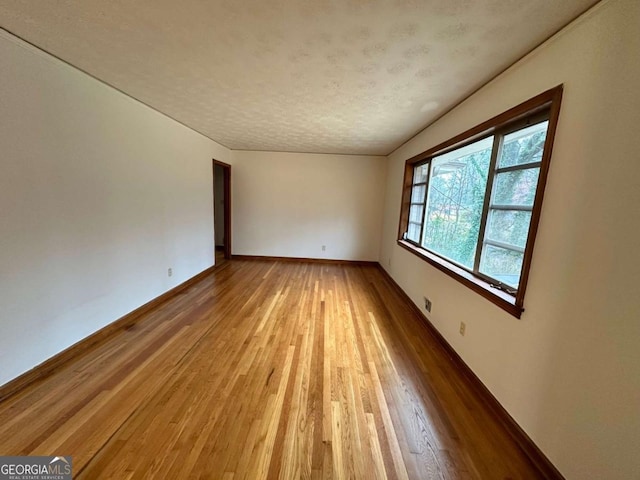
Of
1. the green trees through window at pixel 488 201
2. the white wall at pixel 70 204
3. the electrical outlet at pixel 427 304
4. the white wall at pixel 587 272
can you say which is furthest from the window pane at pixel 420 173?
the white wall at pixel 70 204

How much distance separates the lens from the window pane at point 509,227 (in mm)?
1630

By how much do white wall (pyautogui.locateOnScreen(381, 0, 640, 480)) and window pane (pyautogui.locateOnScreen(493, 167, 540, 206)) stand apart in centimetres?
26

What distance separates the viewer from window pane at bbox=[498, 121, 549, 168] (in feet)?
5.11

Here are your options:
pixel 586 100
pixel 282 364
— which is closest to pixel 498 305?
pixel 586 100

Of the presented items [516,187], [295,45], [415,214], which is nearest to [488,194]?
[516,187]

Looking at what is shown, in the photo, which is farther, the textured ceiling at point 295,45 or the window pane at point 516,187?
the window pane at point 516,187

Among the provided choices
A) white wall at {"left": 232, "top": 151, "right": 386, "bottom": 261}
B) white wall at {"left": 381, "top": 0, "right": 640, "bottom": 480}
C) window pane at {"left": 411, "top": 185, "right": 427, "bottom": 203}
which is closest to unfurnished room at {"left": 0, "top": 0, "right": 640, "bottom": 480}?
white wall at {"left": 381, "top": 0, "right": 640, "bottom": 480}

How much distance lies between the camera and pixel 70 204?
2.01 m

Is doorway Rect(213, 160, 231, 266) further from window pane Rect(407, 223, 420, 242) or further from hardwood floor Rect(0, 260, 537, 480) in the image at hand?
window pane Rect(407, 223, 420, 242)

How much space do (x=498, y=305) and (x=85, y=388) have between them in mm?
2969

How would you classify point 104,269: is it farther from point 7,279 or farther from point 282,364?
point 282,364

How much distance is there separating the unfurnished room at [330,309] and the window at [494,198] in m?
0.02

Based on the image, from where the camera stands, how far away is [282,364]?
2078 millimetres

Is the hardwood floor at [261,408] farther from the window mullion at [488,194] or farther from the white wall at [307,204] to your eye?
the white wall at [307,204]
